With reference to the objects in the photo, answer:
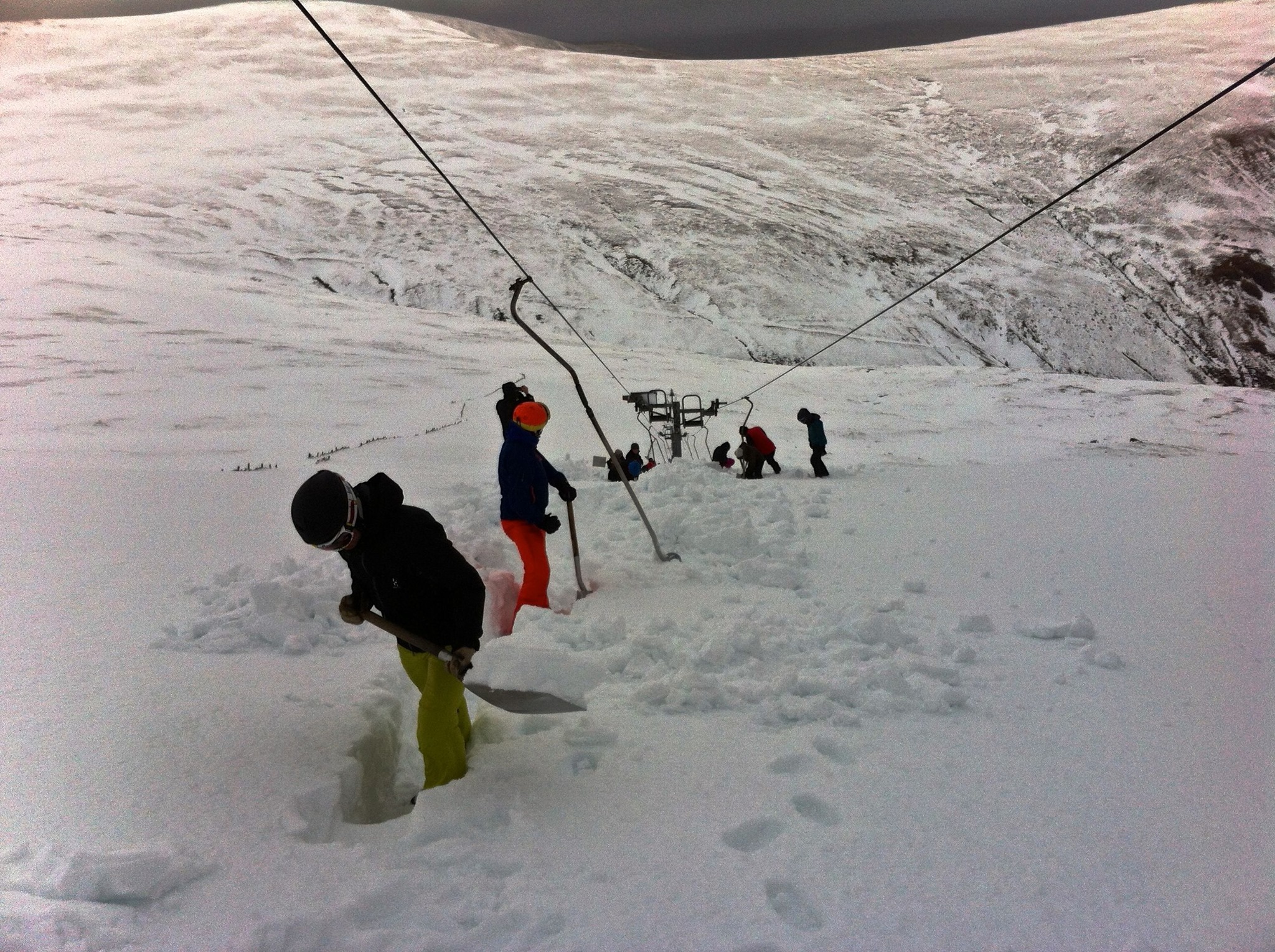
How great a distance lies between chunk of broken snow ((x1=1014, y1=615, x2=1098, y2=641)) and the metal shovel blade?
2.36m

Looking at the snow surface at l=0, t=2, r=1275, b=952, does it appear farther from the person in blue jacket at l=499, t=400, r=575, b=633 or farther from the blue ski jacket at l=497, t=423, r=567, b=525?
the blue ski jacket at l=497, t=423, r=567, b=525

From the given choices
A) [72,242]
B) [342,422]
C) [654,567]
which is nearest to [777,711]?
[654,567]

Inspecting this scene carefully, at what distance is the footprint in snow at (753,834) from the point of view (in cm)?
235

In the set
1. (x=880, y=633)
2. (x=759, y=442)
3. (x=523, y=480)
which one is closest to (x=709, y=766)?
(x=880, y=633)

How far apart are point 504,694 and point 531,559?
208 cm

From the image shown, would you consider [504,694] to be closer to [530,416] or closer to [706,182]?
[530,416]

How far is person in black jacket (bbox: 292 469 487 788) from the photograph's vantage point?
114 inches

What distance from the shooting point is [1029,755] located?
2.74m

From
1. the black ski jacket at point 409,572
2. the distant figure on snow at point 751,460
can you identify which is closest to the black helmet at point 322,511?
the black ski jacket at point 409,572

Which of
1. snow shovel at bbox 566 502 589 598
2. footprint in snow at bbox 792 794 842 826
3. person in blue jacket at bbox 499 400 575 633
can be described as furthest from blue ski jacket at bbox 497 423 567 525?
footprint in snow at bbox 792 794 842 826

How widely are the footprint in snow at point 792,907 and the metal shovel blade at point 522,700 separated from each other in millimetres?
921

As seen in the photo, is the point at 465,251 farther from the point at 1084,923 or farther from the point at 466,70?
the point at 1084,923

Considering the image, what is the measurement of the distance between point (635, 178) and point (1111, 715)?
40.9 meters

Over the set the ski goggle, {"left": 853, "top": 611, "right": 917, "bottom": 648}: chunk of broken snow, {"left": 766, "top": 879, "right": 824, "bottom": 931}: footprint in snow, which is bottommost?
{"left": 766, "top": 879, "right": 824, "bottom": 931}: footprint in snow
